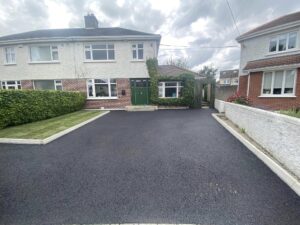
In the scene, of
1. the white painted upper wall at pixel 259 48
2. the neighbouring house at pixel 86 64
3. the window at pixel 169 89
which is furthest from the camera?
the window at pixel 169 89

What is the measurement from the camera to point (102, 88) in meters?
14.9

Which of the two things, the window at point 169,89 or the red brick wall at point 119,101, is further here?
the window at point 169,89

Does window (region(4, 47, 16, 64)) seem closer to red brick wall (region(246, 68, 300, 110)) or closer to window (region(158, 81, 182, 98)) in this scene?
window (region(158, 81, 182, 98))

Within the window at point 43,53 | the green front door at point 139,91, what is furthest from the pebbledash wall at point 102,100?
the window at point 43,53

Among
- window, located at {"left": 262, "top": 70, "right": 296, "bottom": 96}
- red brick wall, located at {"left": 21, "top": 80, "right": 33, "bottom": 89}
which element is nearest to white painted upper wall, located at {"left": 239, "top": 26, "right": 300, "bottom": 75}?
window, located at {"left": 262, "top": 70, "right": 296, "bottom": 96}

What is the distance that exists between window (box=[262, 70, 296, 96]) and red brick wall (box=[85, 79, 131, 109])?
454 inches

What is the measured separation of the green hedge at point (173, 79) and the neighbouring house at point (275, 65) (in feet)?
16.0

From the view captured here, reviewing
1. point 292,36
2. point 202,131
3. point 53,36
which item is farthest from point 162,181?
point 53,36

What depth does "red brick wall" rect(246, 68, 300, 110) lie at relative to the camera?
36.3 feet

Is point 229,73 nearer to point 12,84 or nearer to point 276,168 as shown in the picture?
point 12,84

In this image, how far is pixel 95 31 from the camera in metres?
16.0

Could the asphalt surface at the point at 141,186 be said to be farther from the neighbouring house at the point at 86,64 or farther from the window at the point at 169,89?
the window at the point at 169,89

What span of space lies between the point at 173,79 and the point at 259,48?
7877 mm

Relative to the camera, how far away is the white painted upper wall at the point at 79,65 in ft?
46.7
